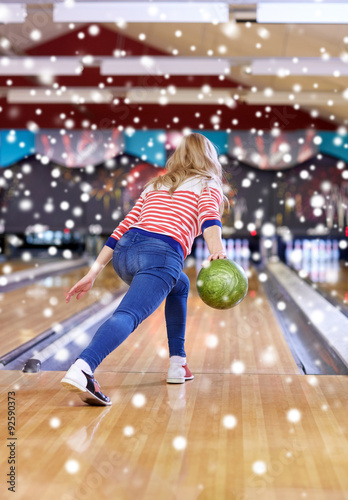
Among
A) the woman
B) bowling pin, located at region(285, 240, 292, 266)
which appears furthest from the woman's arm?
bowling pin, located at region(285, 240, 292, 266)

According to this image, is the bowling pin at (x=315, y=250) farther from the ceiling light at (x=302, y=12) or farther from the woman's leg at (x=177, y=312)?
the woman's leg at (x=177, y=312)

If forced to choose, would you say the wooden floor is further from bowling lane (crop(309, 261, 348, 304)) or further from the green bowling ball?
bowling lane (crop(309, 261, 348, 304))

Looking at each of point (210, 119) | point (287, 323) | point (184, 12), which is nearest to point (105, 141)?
point (210, 119)

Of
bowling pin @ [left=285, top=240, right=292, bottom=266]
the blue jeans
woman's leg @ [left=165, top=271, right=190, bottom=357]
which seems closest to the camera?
the blue jeans

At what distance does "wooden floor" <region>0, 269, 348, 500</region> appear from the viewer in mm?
1470

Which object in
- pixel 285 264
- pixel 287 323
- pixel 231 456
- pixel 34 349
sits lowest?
pixel 285 264

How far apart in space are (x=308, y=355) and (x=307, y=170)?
690 cm

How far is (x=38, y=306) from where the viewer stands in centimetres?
471

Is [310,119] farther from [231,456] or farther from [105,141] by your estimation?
[231,456]

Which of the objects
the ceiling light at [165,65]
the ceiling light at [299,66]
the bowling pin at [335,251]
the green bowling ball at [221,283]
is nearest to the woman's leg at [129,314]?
the green bowling ball at [221,283]

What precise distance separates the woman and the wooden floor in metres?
0.18

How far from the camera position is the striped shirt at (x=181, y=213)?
2.18 metres

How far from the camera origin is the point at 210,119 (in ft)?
32.3

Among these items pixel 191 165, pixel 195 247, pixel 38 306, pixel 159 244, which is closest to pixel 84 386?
pixel 159 244
